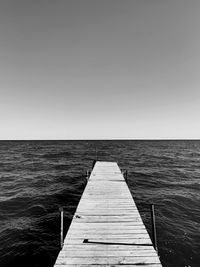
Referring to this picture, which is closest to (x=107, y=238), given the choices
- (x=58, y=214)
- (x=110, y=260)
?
(x=110, y=260)

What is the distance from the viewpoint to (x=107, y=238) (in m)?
6.07

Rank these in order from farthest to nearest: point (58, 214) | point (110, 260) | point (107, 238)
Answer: point (58, 214)
point (107, 238)
point (110, 260)

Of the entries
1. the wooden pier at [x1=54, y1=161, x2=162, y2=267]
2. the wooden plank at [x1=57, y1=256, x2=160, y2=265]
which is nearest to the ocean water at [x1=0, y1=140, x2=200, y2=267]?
the wooden pier at [x1=54, y1=161, x2=162, y2=267]

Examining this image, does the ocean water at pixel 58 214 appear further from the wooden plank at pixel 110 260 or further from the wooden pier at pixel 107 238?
the wooden plank at pixel 110 260

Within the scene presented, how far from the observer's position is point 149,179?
21203 millimetres

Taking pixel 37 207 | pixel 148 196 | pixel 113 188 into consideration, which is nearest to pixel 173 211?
pixel 148 196

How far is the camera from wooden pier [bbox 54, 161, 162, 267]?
4.98 meters

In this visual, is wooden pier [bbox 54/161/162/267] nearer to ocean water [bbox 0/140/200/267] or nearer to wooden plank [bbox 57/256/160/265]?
wooden plank [bbox 57/256/160/265]

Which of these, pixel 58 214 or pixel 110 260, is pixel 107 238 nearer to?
pixel 110 260

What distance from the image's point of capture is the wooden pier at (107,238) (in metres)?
4.98

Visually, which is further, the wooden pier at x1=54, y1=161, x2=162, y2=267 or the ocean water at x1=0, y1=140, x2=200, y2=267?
the ocean water at x1=0, y1=140, x2=200, y2=267

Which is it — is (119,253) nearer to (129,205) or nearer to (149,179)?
(129,205)

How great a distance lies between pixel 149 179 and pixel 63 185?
9792 mm

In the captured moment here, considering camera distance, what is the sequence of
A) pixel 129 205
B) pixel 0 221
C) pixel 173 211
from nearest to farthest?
pixel 129 205, pixel 0 221, pixel 173 211
